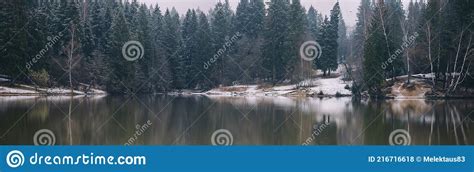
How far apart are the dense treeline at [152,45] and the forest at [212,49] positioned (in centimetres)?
12

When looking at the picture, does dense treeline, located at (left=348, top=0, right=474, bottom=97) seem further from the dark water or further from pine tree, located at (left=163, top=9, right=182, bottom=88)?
the dark water

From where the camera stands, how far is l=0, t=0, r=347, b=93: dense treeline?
1816 inches

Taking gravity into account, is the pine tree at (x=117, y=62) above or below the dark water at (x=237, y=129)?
above

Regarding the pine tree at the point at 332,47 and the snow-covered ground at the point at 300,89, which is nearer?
the snow-covered ground at the point at 300,89

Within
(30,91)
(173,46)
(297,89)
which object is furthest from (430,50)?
(30,91)

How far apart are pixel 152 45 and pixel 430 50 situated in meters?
29.3

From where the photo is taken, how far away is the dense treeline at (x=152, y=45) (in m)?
46.1

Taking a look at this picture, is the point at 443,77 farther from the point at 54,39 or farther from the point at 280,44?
the point at 54,39

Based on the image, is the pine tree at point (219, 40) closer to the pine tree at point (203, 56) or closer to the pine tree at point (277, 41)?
the pine tree at point (203, 56)

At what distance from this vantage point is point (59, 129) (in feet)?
67.9

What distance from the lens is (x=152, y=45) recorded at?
61.2m

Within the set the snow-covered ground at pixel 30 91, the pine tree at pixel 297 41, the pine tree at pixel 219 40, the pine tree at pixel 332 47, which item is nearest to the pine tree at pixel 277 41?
the pine tree at pixel 297 41

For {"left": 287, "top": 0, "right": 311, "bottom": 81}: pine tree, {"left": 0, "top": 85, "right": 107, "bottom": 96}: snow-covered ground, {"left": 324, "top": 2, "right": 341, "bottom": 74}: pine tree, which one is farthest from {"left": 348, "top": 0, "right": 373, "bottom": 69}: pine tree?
{"left": 0, "top": 85, "right": 107, "bottom": 96}: snow-covered ground

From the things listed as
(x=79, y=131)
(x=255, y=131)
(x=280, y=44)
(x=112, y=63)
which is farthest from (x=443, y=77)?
(x=79, y=131)
